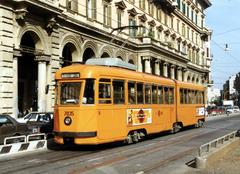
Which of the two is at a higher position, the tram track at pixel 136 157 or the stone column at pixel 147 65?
the stone column at pixel 147 65

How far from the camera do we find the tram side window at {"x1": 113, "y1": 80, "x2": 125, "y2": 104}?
19062mm

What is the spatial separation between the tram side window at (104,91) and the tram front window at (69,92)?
0.83 meters

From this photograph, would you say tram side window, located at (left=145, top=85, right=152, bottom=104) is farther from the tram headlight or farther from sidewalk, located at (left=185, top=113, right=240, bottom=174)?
sidewalk, located at (left=185, top=113, right=240, bottom=174)

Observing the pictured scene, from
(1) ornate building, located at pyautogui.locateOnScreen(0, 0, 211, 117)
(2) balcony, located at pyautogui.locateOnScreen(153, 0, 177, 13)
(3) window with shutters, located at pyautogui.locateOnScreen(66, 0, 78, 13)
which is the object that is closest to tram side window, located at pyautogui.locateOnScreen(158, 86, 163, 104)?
(1) ornate building, located at pyautogui.locateOnScreen(0, 0, 211, 117)

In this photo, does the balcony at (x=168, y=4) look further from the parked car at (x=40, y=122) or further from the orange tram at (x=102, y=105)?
the orange tram at (x=102, y=105)

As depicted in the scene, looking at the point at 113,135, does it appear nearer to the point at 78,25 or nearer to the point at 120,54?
the point at 78,25

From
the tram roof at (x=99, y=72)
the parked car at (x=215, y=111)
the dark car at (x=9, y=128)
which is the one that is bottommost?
the dark car at (x=9, y=128)

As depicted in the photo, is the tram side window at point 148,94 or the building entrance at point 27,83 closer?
the tram side window at point 148,94

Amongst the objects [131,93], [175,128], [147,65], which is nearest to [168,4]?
[147,65]

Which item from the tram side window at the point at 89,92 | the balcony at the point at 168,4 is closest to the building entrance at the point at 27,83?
the tram side window at the point at 89,92

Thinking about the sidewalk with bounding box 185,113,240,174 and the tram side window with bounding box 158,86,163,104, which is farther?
the tram side window with bounding box 158,86,163,104

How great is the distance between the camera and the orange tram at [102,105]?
58.8 ft

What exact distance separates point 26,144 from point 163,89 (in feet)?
29.2

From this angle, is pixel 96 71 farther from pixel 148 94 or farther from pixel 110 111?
pixel 148 94
